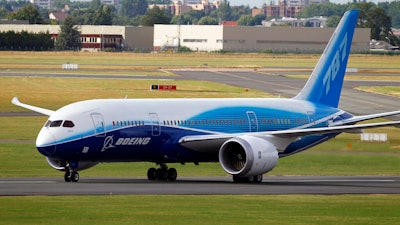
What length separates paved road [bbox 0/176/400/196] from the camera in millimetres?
44594

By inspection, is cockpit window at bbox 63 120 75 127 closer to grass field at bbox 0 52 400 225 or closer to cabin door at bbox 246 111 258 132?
grass field at bbox 0 52 400 225

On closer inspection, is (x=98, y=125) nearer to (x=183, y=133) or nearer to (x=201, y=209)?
(x=183, y=133)

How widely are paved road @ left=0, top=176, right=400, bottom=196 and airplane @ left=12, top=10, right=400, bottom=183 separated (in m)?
1.07

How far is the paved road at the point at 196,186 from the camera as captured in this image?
44594mm

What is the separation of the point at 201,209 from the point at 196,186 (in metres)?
9.91

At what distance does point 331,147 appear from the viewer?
6731cm

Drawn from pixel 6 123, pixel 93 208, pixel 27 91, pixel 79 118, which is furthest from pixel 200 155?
pixel 27 91

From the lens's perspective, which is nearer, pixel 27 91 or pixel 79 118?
pixel 79 118

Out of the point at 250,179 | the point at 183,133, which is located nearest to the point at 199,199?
the point at 250,179

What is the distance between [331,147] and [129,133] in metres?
20.2

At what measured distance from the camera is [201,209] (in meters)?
38.5

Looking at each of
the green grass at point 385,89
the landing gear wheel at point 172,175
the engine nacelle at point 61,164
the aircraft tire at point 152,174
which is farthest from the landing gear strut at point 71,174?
the green grass at point 385,89

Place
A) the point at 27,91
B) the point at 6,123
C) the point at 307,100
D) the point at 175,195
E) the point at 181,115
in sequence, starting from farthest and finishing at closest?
the point at 27,91 → the point at 6,123 → the point at 307,100 → the point at 181,115 → the point at 175,195

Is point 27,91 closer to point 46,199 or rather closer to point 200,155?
point 200,155
